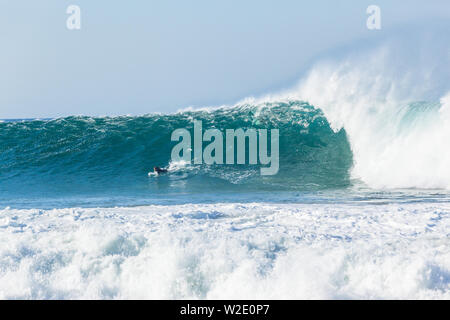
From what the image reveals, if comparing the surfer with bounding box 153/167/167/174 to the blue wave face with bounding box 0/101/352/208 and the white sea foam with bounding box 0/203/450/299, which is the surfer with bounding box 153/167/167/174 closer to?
the blue wave face with bounding box 0/101/352/208

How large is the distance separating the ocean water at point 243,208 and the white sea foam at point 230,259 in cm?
2

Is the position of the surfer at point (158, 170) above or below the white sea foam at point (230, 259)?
below

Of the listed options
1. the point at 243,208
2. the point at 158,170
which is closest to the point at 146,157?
the point at 158,170

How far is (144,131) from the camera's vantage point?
780 inches

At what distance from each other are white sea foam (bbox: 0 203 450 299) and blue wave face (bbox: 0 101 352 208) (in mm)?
5521

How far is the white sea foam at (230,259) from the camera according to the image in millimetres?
4676

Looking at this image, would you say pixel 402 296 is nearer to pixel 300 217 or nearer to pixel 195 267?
pixel 195 267

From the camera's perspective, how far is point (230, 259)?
16.9ft

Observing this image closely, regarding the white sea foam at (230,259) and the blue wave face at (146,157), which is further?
the blue wave face at (146,157)

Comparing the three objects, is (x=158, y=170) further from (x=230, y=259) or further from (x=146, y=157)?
(x=230, y=259)

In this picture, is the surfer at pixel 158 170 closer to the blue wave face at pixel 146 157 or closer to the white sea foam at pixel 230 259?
the blue wave face at pixel 146 157

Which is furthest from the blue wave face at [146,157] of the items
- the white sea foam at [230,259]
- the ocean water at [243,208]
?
the white sea foam at [230,259]

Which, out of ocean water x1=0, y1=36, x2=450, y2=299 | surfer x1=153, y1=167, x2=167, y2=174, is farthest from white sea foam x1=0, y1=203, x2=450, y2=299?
surfer x1=153, y1=167, x2=167, y2=174

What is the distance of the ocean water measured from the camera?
4850 mm
